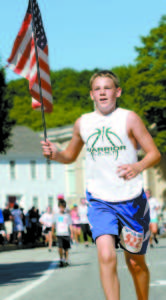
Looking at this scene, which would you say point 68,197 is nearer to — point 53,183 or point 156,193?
point 53,183

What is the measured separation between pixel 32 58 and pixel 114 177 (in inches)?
82.2

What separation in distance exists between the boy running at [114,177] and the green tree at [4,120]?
34955 mm

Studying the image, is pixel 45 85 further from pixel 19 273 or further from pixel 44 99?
pixel 19 273

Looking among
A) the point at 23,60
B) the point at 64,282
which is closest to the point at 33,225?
the point at 64,282

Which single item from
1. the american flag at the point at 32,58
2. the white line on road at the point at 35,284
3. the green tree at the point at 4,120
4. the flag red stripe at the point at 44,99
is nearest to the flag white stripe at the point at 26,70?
the american flag at the point at 32,58

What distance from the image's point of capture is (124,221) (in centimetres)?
723

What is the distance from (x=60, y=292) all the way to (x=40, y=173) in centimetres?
6497

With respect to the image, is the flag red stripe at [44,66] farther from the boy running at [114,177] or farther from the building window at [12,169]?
the building window at [12,169]

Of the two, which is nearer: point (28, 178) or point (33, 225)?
point (33, 225)

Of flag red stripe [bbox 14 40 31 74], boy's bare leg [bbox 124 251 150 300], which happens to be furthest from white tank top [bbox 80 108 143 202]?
flag red stripe [bbox 14 40 31 74]

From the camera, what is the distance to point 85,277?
15320 mm

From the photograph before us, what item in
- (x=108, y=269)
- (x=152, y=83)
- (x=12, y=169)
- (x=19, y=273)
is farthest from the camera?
(x=12, y=169)

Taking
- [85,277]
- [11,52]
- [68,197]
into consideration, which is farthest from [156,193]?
[11,52]

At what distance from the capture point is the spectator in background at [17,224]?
1366 inches
